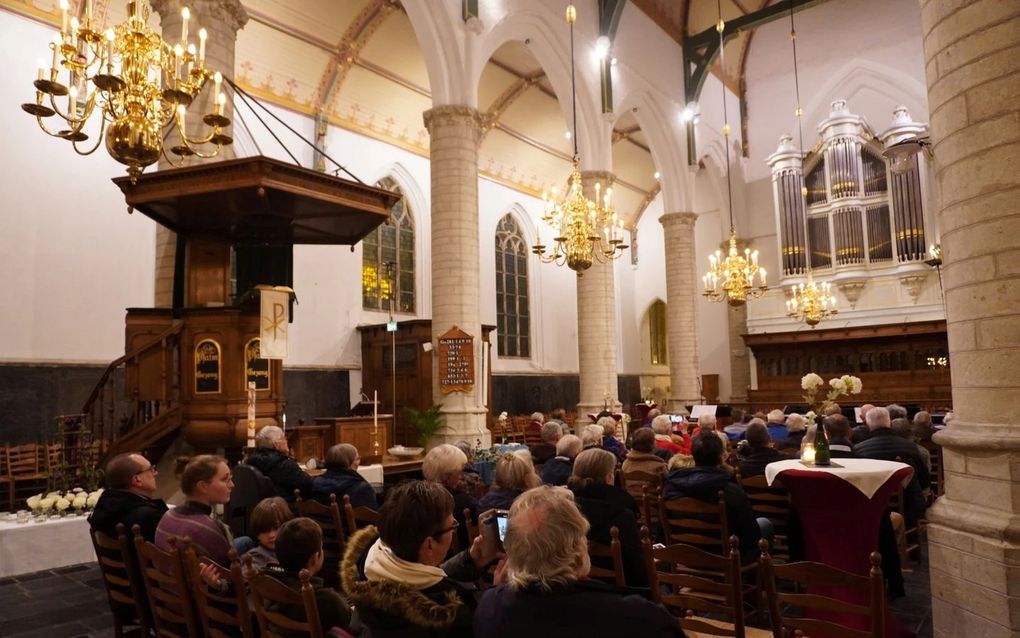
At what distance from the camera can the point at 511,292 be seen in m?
19.4

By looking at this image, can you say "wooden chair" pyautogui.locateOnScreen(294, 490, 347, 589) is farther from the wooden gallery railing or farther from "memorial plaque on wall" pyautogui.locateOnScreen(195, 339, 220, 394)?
the wooden gallery railing

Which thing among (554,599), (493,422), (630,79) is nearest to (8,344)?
(493,422)

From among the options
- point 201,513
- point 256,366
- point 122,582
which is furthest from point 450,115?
point 122,582

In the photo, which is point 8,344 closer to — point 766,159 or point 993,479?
point 993,479

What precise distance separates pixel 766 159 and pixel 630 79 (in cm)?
576

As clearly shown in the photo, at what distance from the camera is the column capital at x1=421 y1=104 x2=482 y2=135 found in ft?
36.1

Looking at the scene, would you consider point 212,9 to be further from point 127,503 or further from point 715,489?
point 715,489

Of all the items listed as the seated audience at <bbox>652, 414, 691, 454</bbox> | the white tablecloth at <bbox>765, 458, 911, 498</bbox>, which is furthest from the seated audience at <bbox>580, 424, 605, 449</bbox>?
the white tablecloth at <bbox>765, 458, 911, 498</bbox>

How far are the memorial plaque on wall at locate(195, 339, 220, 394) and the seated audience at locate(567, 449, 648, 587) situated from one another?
419cm

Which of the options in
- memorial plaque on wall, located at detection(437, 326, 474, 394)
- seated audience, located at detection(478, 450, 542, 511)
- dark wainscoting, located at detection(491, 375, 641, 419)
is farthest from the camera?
dark wainscoting, located at detection(491, 375, 641, 419)

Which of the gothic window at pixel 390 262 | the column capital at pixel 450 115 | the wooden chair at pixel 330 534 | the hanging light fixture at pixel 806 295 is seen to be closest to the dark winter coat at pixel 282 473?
the wooden chair at pixel 330 534

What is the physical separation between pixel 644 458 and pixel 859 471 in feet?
6.22

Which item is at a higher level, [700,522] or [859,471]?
[859,471]

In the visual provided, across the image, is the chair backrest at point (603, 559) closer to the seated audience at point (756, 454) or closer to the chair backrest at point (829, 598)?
the chair backrest at point (829, 598)
